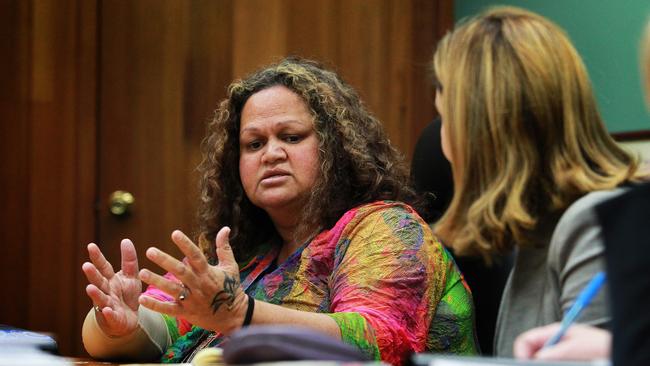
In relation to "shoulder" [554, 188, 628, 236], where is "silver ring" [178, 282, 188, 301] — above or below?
below

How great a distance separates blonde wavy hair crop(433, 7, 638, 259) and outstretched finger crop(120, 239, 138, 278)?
0.77m

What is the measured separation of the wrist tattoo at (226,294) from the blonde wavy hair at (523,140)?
0.41 meters

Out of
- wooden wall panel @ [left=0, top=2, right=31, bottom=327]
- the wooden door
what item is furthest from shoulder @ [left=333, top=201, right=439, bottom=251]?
wooden wall panel @ [left=0, top=2, right=31, bottom=327]

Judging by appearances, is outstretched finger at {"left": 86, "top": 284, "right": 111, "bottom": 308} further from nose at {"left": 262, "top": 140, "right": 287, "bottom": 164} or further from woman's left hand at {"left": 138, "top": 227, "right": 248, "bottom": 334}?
nose at {"left": 262, "top": 140, "right": 287, "bottom": 164}

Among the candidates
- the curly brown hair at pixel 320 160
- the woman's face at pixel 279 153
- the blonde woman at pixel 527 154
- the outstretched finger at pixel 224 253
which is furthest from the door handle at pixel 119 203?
the blonde woman at pixel 527 154

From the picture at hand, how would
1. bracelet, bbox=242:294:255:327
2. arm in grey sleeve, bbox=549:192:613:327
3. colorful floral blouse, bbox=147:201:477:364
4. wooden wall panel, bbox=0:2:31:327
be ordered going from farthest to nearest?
wooden wall panel, bbox=0:2:31:327 → colorful floral blouse, bbox=147:201:477:364 → bracelet, bbox=242:294:255:327 → arm in grey sleeve, bbox=549:192:613:327

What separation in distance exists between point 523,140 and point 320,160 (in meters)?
0.79

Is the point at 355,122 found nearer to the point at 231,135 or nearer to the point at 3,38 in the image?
the point at 231,135

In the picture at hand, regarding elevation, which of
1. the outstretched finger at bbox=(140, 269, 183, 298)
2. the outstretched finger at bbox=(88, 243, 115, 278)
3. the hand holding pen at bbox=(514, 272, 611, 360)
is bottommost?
the outstretched finger at bbox=(88, 243, 115, 278)

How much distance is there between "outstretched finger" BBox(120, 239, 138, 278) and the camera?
1.79 metres

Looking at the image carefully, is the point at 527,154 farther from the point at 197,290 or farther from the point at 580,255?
the point at 197,290

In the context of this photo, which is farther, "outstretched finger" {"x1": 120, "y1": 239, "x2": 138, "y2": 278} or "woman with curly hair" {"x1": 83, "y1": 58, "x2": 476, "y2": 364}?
"outstretched finger" {"x1": 120, "y1": 239, "x2": 138, "y2": 278}

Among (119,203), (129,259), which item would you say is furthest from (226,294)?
(119,203)

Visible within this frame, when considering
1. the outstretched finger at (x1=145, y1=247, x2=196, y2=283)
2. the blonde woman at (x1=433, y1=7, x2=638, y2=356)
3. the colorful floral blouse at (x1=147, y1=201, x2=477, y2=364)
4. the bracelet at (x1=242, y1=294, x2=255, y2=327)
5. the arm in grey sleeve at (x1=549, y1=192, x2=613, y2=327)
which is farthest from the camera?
the colorful floral blouse at (x1=147, y1=201, x2=477, y2=364)
